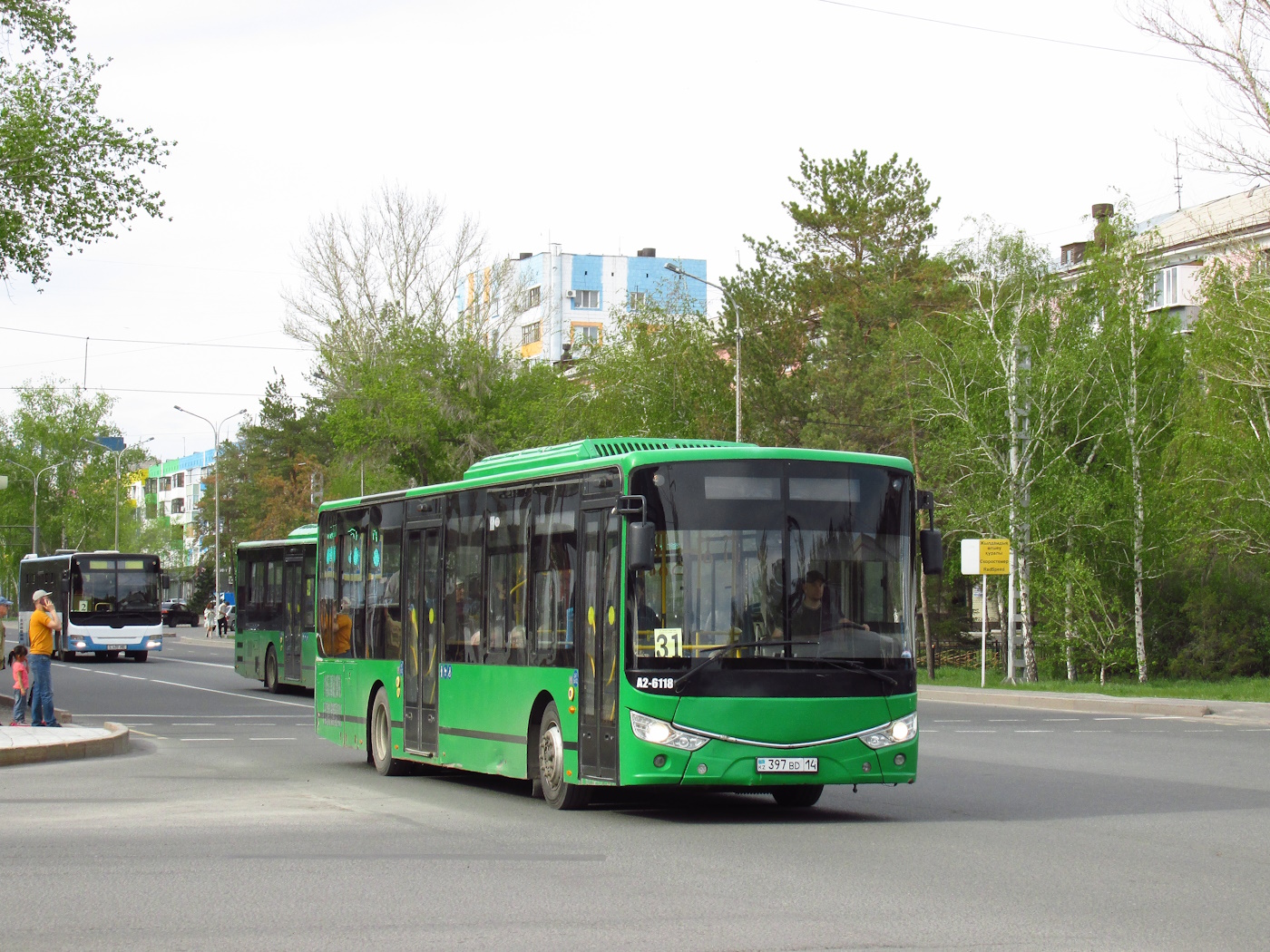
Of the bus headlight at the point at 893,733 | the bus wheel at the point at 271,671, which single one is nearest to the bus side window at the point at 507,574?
the bus headlight at the point at 893,733

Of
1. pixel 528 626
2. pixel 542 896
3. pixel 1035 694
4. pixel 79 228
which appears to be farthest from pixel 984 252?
pixel 542 896

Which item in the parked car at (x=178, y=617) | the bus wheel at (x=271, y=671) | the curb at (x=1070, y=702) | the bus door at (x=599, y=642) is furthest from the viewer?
the parked car at (x=178, y=617)

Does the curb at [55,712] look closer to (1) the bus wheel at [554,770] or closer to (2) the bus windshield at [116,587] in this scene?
(1) the bus wheel at [554,770]

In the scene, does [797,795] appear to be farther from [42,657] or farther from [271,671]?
[271,671]

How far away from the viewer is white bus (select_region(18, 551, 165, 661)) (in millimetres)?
51531

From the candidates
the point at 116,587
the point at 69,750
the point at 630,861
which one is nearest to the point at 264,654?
the point at 69,750

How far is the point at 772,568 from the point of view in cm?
1258

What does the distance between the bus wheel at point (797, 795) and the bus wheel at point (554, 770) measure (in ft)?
5.82

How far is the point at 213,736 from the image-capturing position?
2308 centimetres

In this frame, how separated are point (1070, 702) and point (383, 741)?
1760cm

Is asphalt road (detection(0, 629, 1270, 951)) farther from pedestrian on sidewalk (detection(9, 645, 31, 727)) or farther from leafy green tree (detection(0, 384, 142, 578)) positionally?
leafy green tree (detection(0, 384, 142, 578))

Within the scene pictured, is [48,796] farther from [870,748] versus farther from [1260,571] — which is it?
[1260,571]

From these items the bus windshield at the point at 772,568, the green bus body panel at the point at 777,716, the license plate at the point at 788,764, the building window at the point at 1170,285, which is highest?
the building window at the point at 1170,285

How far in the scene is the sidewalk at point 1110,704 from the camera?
28219 mm
